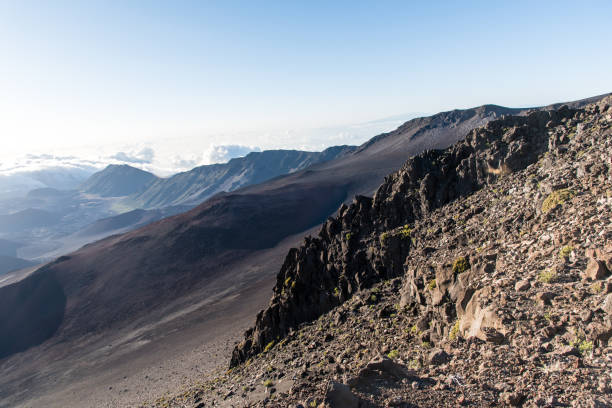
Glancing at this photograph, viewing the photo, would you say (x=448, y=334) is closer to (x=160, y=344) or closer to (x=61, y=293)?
(x=160, y=344)

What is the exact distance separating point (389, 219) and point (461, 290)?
10278 mm

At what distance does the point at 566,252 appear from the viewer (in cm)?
1001

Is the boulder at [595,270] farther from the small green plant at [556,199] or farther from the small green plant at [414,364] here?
the small green plant at [414,364]

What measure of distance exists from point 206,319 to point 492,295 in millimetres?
45545

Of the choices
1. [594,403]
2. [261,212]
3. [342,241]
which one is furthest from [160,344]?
[261,212]

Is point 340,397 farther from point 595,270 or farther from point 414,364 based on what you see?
point 595,270

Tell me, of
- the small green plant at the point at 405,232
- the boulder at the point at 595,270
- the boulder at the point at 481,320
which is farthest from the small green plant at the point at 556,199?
the small green plant at the point at 405,232

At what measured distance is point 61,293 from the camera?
76.9 m

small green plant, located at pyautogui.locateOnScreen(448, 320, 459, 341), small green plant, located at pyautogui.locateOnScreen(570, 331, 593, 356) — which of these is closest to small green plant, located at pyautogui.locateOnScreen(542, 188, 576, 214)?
small green plant, located at pyautogui.locateOnScreen(448, 320, 459, 341)

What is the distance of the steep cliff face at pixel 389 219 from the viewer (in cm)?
1867

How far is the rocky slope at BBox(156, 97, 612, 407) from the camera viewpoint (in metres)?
8.07

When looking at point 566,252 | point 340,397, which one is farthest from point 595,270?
point 340,397

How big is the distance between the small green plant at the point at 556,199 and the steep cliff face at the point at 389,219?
448 centimetres

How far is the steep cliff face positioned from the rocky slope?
0.27ft
